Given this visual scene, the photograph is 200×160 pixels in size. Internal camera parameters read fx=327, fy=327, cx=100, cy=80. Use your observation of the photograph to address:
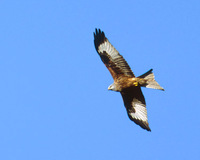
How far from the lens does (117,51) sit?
Result: 334 inches

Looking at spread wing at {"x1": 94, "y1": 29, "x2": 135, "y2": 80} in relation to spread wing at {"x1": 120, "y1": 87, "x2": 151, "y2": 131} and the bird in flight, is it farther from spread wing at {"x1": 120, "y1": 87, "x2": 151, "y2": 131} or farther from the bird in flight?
spread wing at {"x1": 120, "y1": 87, "x2": 151, "y2": 131}

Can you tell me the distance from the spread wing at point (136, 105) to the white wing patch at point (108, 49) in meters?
0.99

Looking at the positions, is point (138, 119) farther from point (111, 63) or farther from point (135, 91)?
point (111, 63)

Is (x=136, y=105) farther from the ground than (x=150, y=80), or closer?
closer

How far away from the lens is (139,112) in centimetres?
899

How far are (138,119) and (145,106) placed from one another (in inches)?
16.7

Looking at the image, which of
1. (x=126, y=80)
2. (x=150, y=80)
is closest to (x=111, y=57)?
(x=126, y=80)

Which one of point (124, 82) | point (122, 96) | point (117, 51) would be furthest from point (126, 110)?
point (117, 51)

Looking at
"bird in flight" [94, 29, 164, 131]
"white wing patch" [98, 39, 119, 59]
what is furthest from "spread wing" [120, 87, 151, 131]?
"white wing patch" [98, 39, 119, 59]

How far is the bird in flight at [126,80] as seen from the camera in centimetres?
833

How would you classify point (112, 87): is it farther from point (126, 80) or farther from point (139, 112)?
point (139, 112)

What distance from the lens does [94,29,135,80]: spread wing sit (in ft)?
27.8

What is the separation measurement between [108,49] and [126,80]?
96 centimetres

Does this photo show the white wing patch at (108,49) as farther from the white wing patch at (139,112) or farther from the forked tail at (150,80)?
the white wing patch at (139,112)
